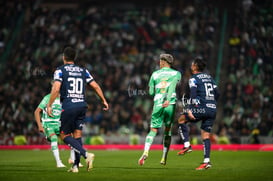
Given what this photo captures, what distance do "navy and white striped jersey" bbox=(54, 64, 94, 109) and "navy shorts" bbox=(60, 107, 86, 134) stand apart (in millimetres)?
104

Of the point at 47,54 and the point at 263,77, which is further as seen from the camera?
the point at 47,54

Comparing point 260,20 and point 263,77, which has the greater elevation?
point 260,20

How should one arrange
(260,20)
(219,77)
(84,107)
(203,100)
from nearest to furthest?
(84,107)
(203,100)
(219,77)
(260,20)

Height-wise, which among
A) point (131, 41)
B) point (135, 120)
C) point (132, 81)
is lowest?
point (135, 120)

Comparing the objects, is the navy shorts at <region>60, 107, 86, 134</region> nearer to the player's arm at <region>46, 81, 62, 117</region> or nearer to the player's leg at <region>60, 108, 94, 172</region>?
the player's leg at <region>60, 108, 94, 172</region>

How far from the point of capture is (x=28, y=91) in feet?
109

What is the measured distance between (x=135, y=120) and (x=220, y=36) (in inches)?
322

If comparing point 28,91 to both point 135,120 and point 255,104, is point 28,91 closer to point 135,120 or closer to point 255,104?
point 135,120

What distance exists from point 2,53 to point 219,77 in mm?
13252

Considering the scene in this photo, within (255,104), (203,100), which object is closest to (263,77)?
(255,104)

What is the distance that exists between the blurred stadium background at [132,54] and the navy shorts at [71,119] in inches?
650

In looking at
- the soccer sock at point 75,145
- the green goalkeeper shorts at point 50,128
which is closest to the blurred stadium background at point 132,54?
the green goalkeeper shorts at point 50,128

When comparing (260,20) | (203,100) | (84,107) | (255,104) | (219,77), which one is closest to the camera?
(84,107)

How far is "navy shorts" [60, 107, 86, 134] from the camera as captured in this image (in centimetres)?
1251
